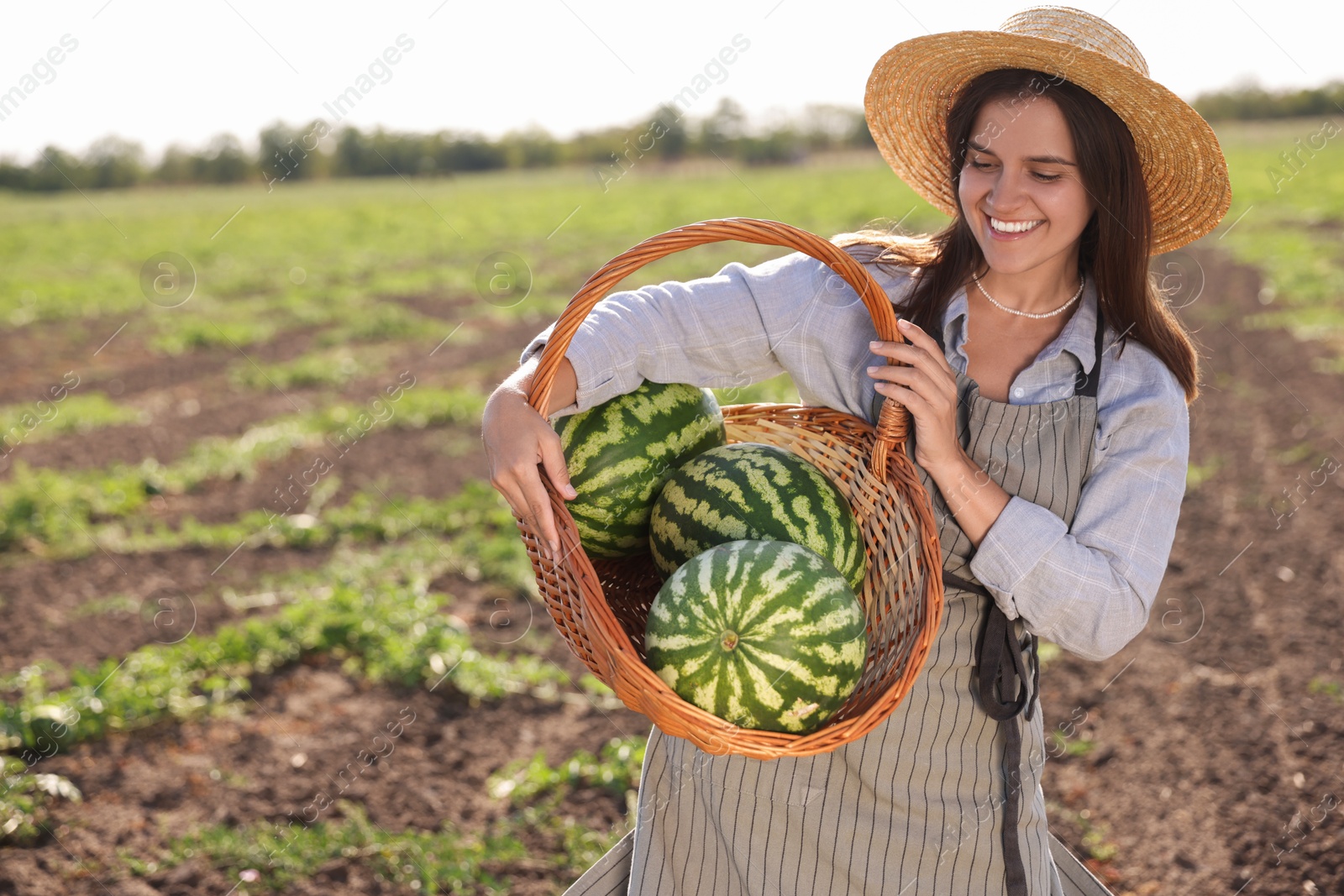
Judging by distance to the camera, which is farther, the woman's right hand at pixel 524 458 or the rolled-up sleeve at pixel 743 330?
the rolled-up sleeve at pixel 743 330

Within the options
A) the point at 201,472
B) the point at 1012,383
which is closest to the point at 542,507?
the point at 1012,383

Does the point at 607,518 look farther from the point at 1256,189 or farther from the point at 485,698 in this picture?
the point at 1256,189

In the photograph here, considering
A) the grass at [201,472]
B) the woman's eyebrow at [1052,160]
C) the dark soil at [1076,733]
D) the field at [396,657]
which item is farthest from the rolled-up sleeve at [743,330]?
the grass at [201,472]

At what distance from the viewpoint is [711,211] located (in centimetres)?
2516

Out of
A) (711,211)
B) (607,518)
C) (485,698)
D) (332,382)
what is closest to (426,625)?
(485,698)

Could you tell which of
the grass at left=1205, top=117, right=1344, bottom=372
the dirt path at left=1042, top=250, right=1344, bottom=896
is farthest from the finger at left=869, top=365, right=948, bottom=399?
the grass at left=1205, top=117, right=1344, bottom=372

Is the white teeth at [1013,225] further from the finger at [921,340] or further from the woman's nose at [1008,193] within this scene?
the finger at [921,340]

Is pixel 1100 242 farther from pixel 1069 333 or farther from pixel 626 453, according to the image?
pixel 626 453

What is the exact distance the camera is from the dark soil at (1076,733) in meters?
3.31

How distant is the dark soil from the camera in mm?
3311

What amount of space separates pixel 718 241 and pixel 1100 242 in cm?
98

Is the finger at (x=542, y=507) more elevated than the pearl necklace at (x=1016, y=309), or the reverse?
the pearl necklace at (x=1016, y=309)

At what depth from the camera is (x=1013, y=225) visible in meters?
2.15

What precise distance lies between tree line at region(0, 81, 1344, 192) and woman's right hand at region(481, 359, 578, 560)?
166 ft
